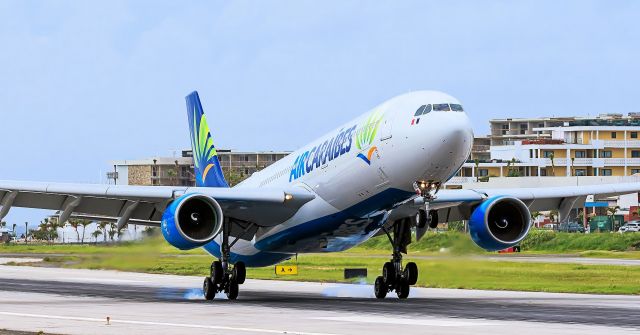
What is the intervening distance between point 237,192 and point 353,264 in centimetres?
3055

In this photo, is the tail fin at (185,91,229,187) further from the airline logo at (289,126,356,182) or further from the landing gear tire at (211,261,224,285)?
the landing gear tire at (211,261,224,285)

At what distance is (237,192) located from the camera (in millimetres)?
39500

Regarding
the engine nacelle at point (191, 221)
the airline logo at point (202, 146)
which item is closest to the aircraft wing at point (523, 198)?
the engine nacelle at point (191, 221)

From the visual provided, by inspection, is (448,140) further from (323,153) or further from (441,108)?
(323,153)

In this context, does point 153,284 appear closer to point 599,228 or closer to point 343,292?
point 343,292

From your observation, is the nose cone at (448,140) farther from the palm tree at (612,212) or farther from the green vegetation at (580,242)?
the palm tree at (612,212)

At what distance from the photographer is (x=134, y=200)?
40.4m

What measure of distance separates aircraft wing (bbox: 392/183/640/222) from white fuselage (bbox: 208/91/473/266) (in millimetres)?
1974

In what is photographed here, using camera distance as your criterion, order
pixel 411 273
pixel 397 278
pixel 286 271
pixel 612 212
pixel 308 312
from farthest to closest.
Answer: pixel 612 212
pixel 286 271
pixel 397 278
pixel 411 273
pixel 308 312

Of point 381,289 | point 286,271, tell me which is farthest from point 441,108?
point 286,271

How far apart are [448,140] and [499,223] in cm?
757

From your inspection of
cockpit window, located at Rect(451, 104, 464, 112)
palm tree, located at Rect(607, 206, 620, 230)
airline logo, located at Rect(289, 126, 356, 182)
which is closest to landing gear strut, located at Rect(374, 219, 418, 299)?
airline logo, located at Rect(289, 126, 356, 182)

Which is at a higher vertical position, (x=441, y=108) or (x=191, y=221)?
(x=441, y=108)

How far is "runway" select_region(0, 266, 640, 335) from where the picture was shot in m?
25.4
